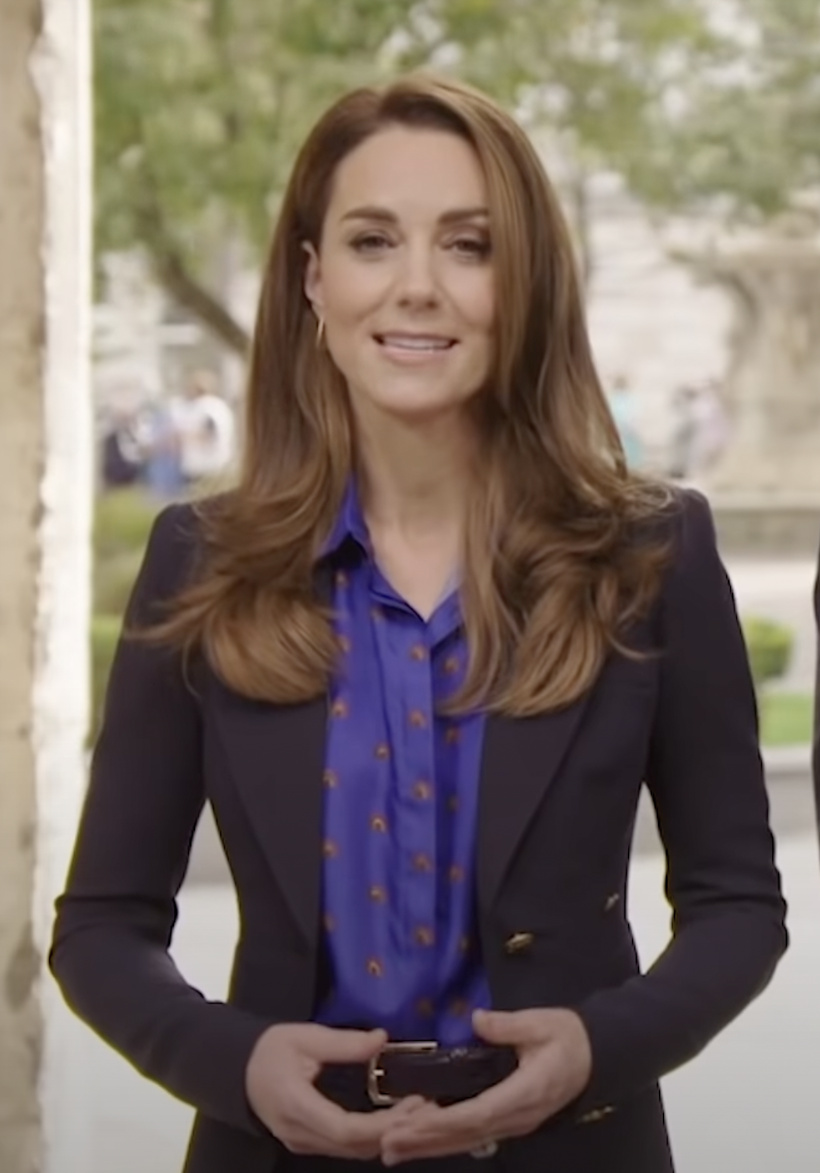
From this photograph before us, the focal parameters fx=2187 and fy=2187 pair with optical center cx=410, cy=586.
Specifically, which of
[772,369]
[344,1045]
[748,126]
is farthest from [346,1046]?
[748,126]

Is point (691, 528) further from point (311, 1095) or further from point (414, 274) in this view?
point (311, 1095)

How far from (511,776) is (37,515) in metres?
1.43

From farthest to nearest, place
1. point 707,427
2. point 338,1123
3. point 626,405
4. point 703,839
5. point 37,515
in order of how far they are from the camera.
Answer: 1. point 707,427
2. point 626,405
3. point 37,515
4. point 703,839
5. point 338,1123

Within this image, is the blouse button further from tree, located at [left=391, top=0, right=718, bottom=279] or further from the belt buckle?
tree, located at [left=391, top=0, right=718, bottom=279]

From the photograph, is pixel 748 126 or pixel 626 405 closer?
pixel 626 405

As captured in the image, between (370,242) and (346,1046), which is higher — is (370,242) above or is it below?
above

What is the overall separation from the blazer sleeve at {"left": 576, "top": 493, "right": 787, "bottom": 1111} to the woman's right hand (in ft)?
0.45

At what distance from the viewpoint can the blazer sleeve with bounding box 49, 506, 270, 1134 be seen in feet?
4.37

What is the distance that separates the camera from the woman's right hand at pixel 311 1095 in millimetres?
1241

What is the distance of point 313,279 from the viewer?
1.45 m

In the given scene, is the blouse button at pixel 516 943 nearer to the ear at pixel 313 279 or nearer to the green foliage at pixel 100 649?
the ear at pixel 313 279

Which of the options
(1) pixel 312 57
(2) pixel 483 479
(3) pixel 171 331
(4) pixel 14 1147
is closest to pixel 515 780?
(2) pixel 483 479

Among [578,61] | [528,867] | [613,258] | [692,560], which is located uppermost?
[578,61]

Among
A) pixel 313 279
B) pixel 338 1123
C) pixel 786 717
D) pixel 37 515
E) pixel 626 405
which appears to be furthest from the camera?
pixel 626 405
